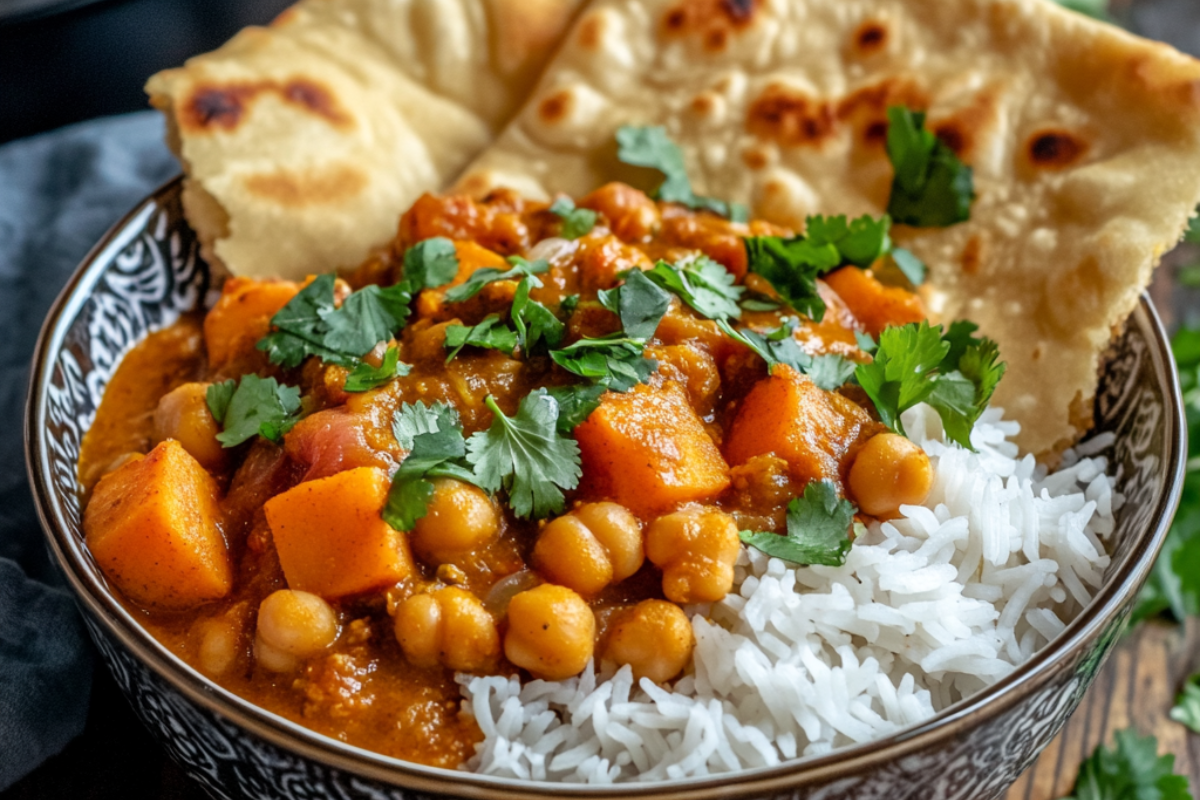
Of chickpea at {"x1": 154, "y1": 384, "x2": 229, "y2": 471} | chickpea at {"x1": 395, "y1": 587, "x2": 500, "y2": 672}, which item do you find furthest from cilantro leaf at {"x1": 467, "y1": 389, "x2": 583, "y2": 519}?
chickpea at {"x1": 154, "y1": 384, "x2": 229, "y2": 471}

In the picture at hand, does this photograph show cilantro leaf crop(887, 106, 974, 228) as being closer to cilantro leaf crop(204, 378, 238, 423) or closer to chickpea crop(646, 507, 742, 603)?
chickpea crop(646, 507, 742, 603)

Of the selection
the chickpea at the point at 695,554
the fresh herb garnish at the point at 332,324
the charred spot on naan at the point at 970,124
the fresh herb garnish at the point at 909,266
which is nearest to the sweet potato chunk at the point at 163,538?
the fresh herb garnish at the point at 332,324

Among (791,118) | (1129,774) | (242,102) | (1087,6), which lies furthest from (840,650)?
(1087,6)

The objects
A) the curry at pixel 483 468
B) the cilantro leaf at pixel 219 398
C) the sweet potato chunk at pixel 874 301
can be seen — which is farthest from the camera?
the sweet potato chunk at pixel 874 301

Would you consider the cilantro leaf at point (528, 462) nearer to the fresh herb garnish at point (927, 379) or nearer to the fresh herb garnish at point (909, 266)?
the fresh herb garnish at point (927, 379)

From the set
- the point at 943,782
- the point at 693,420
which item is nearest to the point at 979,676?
the point at 943,782

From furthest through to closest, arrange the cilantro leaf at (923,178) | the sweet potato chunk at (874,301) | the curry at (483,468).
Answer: the cilantro leaf at (923,178), the sweet potato chunk at (874,301), the curry at (483,468)

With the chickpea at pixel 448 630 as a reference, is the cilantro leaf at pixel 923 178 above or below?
above

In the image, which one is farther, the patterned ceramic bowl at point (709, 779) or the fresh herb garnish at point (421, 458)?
the fresh herb garnish at point (421, 458)

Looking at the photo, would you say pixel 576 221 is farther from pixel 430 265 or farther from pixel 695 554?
pixel 695 554
